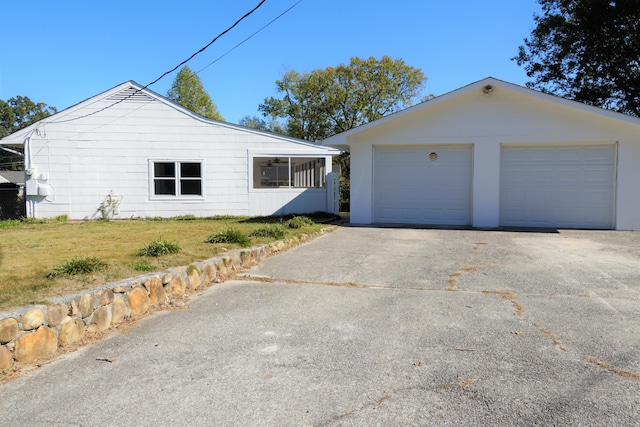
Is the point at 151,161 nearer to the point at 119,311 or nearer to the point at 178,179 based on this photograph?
the point at 178,179

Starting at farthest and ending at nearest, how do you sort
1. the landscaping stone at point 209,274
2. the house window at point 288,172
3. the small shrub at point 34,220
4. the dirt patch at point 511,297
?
the house window at point 288,172, the small shrub at point 34,220, the landscaping stone at point 209,274, the dirt patch at point 511,297

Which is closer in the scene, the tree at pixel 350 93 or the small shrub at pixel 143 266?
the small shrub at pixel 143 266

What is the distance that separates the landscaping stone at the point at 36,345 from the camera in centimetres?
347

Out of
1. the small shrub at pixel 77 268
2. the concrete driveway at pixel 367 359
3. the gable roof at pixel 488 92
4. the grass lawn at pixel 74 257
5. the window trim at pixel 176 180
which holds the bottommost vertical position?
the concrete driveway at pixel 367 359

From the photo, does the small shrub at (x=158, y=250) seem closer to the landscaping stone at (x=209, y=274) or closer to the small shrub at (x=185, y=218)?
the landscaping stone at (x=209, y=274)

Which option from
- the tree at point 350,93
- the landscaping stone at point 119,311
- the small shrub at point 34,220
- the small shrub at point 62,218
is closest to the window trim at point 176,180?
the small shrub at point 62,218

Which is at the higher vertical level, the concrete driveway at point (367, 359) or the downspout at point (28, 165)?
the downspout at point (28, 165)

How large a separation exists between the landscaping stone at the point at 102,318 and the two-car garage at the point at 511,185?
968 cm

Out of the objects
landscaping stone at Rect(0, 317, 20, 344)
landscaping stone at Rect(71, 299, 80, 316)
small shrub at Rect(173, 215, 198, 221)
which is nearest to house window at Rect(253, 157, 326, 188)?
small shrub at Rect(173, 215, 198, 221)

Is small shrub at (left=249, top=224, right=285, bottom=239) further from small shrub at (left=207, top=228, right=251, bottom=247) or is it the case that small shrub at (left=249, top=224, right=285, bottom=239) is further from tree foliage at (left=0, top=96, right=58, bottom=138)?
tree foliage at (left=0, top=96, right=58, bottom=138)

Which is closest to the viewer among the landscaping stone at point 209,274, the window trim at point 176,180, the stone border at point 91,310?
the stone border at point 91,310

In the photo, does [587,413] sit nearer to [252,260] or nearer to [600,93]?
[252,260]

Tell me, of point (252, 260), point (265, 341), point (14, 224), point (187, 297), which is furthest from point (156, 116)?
point (265, 341)

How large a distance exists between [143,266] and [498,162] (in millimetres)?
9882
